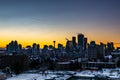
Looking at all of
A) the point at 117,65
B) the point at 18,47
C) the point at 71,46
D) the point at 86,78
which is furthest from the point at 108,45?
the point at 86,78

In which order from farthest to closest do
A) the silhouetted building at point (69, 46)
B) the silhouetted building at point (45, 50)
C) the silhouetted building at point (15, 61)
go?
the silhouetted building at point (45, 50) < the silhouetted building at point (69, 46) < the silhouetted building at point (15, 61)

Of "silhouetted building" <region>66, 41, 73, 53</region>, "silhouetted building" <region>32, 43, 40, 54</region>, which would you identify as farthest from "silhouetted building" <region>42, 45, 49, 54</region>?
"silhouetted building" <region>66, 41, 73, 53</region>

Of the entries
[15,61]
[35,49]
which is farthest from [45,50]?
[15,61]

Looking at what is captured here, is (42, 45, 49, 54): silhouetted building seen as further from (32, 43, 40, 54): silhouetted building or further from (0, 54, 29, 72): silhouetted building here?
(0, 54, 29, 72): silhouetted building

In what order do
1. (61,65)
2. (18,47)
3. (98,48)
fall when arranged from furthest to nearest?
1. (18,47)
2. (98,48)
3. (61,65)

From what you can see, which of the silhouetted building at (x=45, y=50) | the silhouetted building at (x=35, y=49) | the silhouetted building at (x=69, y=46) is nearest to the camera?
the silhouetted building at (x=69, y=46)

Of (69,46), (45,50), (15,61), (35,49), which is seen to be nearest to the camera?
(15,61)

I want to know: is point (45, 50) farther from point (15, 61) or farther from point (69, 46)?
point (15, 61)

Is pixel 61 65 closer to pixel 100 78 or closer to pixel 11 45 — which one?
pixel 100 78

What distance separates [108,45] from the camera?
285 feet

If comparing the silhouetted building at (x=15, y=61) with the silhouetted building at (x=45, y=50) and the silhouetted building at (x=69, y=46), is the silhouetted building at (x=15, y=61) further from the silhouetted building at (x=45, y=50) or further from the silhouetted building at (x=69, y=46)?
the silhouetted building at (x=45, y=50)

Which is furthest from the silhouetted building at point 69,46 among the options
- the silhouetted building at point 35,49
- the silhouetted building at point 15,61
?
the silhouetted building at point 15,61

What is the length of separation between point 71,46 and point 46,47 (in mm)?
12516

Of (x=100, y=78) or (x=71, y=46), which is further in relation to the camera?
(x=71, y=46)
